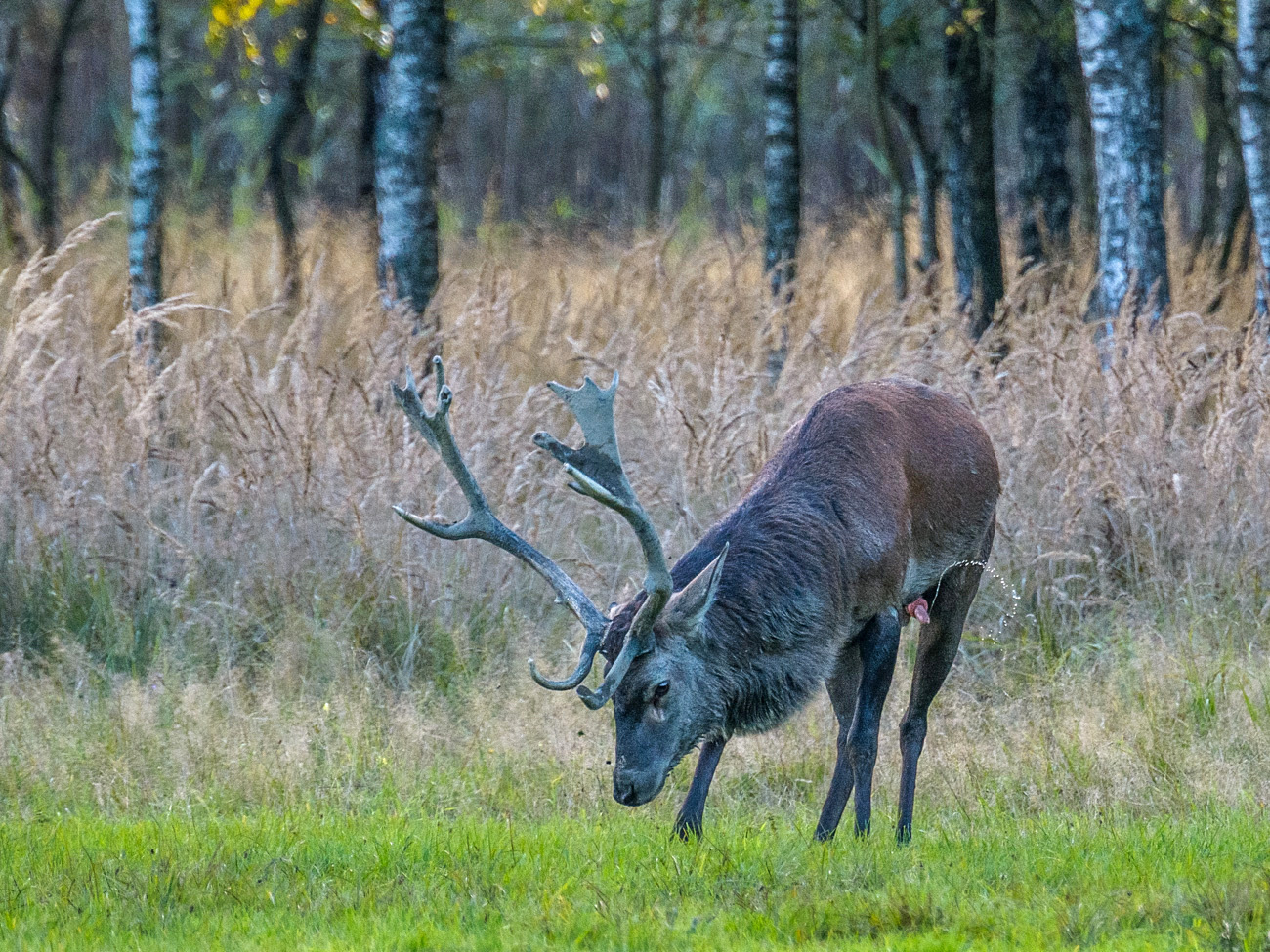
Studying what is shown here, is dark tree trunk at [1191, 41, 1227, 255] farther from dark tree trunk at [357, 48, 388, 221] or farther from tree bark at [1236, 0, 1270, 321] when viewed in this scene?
dark tree trunk at [357, 48, 388, 221]

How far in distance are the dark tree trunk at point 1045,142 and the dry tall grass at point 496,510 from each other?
A: 4262 millimetres

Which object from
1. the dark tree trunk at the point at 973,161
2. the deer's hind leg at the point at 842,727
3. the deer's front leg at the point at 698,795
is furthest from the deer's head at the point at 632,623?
the dark tree trunk at the point at 973,161

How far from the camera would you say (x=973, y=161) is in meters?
11.2

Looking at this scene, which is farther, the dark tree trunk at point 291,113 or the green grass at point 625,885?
the dark tree trunk at point 291,113

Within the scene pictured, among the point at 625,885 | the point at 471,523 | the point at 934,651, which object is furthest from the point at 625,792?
the point at 934,651

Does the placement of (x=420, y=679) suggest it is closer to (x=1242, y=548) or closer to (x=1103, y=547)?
(x=1103, y=547)

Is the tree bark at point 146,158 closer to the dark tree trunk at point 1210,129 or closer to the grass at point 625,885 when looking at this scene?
the grass at point 625,885

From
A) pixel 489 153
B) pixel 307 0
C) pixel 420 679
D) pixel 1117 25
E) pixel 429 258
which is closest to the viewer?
pixel 420 679

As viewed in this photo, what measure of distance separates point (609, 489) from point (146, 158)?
235 inches

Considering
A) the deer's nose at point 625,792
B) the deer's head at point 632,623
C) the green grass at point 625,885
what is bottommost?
the green grass at point 625,885

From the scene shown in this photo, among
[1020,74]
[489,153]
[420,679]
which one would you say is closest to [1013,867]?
[420,679]

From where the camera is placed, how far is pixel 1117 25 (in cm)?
917

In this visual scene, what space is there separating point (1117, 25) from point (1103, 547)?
3.25m

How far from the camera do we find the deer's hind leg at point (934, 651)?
564cm
